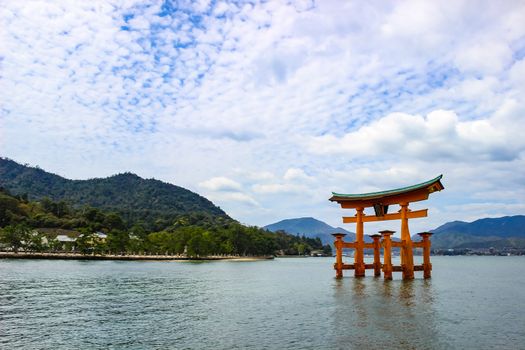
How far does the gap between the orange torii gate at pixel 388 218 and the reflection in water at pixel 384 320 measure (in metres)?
10.8

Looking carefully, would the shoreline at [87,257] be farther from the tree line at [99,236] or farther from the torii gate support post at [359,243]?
the torii gate support post at [359,243]

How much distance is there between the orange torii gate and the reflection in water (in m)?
10.8

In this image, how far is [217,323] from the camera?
19984 millimetres

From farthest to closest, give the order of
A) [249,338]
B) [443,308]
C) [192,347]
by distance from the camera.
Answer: [443,308], [249,338], [192,347]

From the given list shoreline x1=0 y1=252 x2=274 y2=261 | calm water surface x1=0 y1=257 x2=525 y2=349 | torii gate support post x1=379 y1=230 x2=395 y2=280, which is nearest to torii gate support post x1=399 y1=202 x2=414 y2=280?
torii gate support post x1=379 y1=230 x2=395 y2=280

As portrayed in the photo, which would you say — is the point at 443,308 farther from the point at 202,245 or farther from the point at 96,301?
the point at 202,245

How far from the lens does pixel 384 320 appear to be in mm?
20469

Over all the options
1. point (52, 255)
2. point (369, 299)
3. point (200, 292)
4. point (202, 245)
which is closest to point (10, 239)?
point (52, 255)

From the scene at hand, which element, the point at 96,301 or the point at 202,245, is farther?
the point at 202,245

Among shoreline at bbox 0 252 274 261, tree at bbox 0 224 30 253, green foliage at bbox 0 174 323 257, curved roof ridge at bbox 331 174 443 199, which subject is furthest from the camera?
green foliage at bbox 0 174 323 257

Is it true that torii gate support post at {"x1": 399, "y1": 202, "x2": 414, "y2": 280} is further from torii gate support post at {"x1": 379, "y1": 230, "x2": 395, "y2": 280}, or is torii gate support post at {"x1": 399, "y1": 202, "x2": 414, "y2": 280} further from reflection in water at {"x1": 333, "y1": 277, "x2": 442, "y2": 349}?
reflection in water at {"x1": 333, "y1": 277, "x2": 442, "y2": 349}

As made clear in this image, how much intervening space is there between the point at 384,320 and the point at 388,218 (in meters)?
26.0

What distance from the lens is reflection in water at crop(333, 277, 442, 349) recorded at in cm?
1603

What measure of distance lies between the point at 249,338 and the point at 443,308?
14578mm
